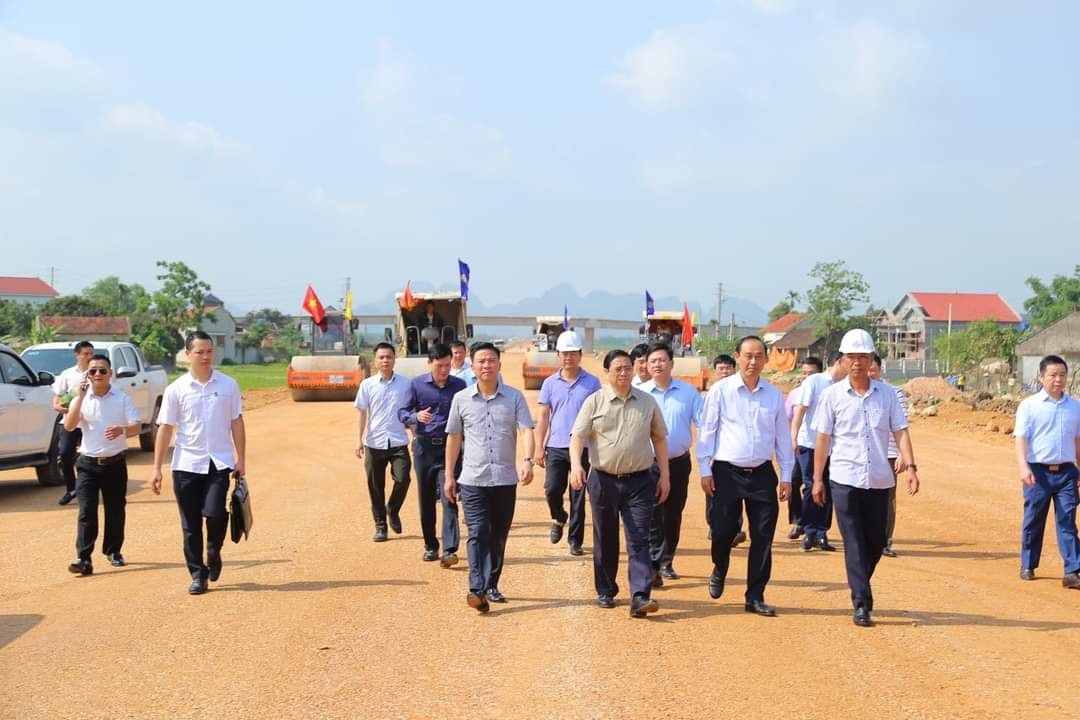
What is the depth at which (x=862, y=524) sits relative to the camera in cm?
680

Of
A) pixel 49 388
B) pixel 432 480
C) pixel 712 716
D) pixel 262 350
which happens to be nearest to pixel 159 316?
pixel 262 350

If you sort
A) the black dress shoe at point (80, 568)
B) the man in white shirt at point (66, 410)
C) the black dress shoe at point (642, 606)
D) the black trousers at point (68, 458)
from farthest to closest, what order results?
the black trousers at point (68, 458) < the man in white shirt at point (66, 410) < the black dress shoe at point (80, 568) < the black dress shoe at point (642, 606)

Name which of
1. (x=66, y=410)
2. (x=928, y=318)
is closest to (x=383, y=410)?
(x=66, y=410)

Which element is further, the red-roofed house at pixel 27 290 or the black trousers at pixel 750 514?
the red-roofed house at pixel 27 290

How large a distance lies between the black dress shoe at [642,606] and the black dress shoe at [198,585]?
319 centimetres

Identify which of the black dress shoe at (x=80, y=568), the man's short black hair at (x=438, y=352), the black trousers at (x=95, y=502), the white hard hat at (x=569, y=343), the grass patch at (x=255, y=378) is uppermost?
the white hard hat at (x=569, y=343)

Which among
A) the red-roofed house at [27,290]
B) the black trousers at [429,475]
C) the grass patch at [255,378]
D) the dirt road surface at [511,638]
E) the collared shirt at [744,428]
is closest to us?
the dirt road surface at [511,638]

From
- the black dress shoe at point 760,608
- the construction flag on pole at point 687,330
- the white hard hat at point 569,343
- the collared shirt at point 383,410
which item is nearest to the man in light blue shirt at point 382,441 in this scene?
the collared shirt at point 383,410

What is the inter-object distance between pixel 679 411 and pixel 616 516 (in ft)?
5.27

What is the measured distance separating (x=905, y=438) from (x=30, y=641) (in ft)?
19.3

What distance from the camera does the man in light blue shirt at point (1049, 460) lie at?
8070mm

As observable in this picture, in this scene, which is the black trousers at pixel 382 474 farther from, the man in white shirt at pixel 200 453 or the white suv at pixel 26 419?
the white suv at pixel 26 419

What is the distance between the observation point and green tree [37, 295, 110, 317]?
265 feet

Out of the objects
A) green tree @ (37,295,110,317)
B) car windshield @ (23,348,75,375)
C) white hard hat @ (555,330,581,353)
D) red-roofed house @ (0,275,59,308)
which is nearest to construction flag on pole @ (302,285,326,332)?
car windshield @ (23,348,75,375)
